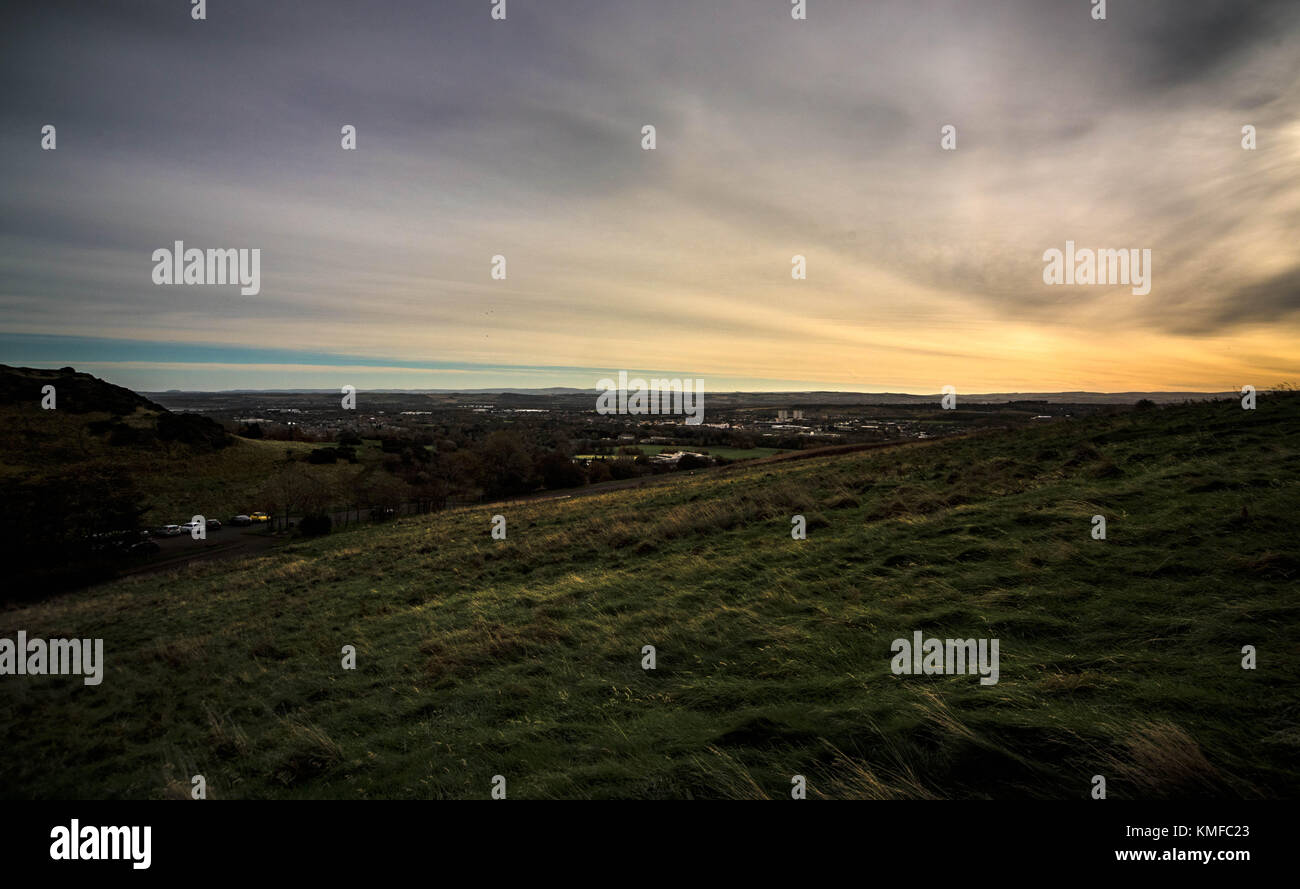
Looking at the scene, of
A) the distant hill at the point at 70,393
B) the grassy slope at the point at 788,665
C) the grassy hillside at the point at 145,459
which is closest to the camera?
the grassy slope at the point at 788,665

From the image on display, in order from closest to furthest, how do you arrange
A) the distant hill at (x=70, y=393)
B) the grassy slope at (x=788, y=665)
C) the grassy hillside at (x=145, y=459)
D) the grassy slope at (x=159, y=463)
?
the grassy slope at (x=788, y=665) < the grassy hillside at (x=145, y=459) < the grassy slope at (x=159, y=463) < the distant hill at (x=70, y=393)

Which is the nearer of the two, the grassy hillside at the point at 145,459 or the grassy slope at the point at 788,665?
the grassy slope at the point at 788,665

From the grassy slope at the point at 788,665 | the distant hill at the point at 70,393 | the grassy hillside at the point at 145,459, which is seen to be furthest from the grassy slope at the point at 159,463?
the grassy slope at the point at 788,665

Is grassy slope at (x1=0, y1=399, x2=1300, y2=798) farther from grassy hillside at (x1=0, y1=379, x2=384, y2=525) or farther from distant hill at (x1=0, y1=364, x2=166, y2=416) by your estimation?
distant hill at (x1=0, y1=364, x2=166, y2=416)

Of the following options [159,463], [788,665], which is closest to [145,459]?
[159,463]

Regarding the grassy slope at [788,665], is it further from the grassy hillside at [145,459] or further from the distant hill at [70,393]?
the distant hill at [70,393]

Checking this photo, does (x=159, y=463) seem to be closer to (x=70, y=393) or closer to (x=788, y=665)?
(x=70, y=393)

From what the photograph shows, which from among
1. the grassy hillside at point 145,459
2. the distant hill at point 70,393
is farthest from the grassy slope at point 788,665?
the distant hill at point 70,393

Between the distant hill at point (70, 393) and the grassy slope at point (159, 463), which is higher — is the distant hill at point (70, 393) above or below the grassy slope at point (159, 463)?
above
